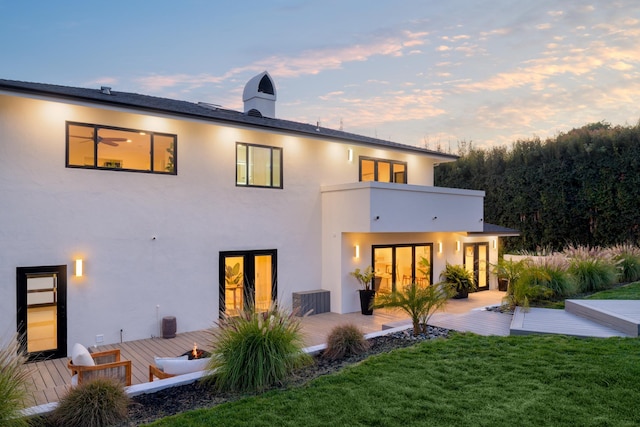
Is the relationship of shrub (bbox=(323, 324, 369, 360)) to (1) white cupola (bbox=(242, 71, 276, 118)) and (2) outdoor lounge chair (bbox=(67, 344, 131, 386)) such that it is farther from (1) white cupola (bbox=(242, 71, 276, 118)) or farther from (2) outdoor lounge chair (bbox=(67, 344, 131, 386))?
(1) white cupola (bbox=(242, 71, 276, 118))

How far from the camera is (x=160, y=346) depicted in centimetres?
958

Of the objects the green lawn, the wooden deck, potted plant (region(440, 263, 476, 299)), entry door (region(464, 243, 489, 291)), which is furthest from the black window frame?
the green lawn

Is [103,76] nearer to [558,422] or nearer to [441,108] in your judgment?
[441,108]

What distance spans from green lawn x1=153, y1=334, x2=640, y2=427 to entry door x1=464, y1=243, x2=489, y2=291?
9455 mm

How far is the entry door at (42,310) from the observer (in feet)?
28.4

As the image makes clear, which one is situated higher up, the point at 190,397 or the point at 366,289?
the point at 366,289

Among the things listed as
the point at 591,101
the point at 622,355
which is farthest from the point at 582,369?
the point at 591,101

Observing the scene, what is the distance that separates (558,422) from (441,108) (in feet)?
53.1

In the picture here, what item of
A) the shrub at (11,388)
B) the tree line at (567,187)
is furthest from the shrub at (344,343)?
the tree line at (567,187)

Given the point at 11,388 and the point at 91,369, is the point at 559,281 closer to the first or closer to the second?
the point at 91,369

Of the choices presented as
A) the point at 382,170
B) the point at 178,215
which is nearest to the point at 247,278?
the point at 178,215

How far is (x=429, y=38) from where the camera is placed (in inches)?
588

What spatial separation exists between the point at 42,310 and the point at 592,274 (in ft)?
50.0

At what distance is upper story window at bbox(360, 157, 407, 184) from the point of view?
1501 centimetres
